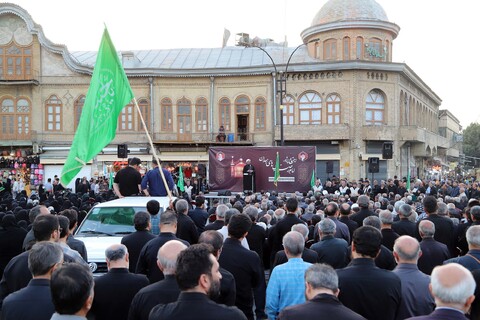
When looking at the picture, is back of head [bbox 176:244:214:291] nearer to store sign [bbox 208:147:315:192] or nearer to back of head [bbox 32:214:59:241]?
back of head [bbox 32:214:59:241]

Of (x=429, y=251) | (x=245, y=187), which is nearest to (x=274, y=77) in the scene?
(x=245, y=187)

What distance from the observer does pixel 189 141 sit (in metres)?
39.7

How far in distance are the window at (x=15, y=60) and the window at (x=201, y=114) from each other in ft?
41.1

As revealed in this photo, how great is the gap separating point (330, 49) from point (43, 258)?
37.9 m

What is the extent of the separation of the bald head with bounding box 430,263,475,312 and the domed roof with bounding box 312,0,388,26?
3876cm

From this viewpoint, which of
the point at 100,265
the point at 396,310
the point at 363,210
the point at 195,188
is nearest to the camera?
the point at 396,310

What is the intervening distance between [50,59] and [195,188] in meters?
17.4

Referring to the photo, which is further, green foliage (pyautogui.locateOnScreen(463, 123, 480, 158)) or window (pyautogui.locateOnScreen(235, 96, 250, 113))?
green foliage (pyautogui.locateOnScreen(463, 123, 480, 158))

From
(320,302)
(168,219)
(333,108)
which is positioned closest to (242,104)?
(333,108)

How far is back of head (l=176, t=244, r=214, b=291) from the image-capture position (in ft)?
11.6

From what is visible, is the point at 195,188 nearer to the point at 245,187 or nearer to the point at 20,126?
the point at 245,187

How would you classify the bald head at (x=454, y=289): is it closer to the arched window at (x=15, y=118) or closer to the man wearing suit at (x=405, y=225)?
the man wearing suit at (x=405, y=225)

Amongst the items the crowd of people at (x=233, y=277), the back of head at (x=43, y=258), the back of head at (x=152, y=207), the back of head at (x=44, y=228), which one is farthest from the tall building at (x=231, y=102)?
the back of head at (x=43, y=258)

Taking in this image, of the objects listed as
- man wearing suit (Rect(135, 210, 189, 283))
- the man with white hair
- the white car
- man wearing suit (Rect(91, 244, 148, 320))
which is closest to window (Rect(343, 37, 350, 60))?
the white car
